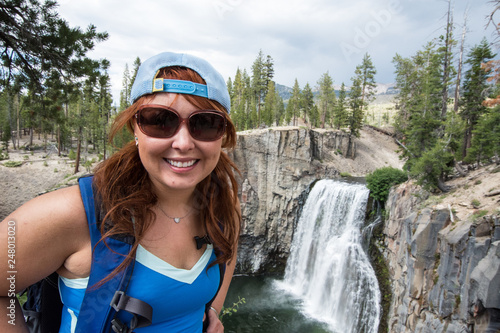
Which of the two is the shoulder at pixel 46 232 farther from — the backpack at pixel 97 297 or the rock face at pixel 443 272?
the rock face at pixel 443 272

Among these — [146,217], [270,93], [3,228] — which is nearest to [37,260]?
[3,228]

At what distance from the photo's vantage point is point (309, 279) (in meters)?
18.9

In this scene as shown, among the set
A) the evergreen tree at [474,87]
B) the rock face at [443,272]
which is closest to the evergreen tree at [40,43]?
the rock face at [443,272]

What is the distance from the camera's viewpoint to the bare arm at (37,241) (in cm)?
102

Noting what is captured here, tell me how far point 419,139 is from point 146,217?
18.4 metres

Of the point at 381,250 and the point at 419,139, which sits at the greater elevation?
the point at 419,139

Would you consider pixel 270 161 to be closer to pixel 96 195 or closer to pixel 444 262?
pixel 444 262

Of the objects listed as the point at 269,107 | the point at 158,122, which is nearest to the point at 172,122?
the point at 158,122

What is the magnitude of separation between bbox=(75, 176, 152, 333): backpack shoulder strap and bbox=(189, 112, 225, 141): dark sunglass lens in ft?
1.88

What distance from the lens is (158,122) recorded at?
1.37 metres

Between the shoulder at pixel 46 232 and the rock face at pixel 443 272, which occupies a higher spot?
the shoulder at pixel 46 232


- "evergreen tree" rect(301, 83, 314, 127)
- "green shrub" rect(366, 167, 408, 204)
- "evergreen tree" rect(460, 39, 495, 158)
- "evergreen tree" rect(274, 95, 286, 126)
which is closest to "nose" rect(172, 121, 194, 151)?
"green shrub" rect(366, 167, 408, 204)

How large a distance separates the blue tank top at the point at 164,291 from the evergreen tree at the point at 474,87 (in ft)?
87.7

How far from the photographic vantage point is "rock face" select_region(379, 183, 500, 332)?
7148 millimetres
